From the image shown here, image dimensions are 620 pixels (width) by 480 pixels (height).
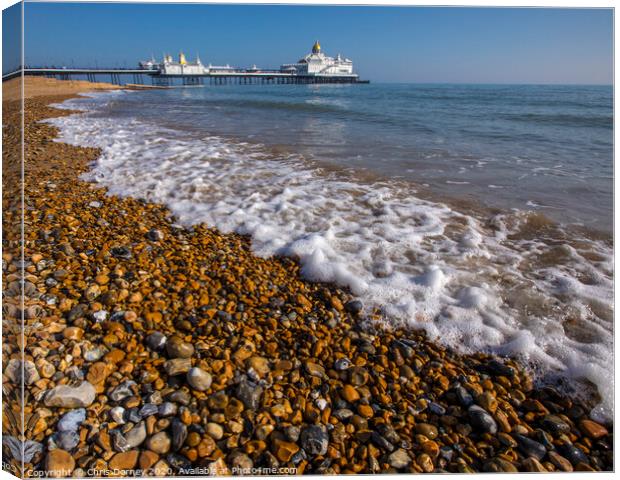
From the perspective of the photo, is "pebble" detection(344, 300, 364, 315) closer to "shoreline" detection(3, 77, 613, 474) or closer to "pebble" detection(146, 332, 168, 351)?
"shoreline" detection(3, 77, 613, 474)

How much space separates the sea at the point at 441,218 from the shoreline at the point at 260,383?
30 centimetres

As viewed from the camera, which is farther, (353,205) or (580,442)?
(353,205)

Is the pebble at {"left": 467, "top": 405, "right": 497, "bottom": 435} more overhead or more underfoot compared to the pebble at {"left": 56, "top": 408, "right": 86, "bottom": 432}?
more underfoot

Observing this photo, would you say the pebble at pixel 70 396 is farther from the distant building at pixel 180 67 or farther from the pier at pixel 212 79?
the distant building at pixel 180 67

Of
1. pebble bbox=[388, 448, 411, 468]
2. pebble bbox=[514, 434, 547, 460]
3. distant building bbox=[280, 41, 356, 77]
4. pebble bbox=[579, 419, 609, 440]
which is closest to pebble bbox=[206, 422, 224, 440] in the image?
pebble bbox=[388, 448, 411, 468]

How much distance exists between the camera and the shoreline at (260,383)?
5.26 ft

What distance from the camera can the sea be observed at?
2.51 m

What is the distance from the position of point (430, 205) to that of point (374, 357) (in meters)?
3.22

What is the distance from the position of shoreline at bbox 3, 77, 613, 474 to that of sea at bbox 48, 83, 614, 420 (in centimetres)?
30

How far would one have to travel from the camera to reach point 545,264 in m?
3.39

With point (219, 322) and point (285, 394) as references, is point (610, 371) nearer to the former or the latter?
point (285, 394)

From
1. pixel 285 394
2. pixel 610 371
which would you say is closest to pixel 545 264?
pixel 610 371

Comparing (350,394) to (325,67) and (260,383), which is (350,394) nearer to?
(260,383)

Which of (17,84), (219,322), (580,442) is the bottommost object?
(580,442)
